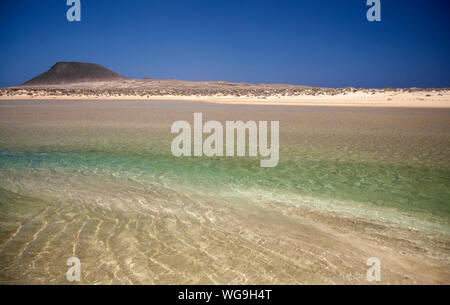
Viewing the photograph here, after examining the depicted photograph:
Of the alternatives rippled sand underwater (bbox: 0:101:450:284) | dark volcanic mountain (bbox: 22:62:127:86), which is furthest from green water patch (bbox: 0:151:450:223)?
dark volcanic mountain (bbox: 22:62:127:86)

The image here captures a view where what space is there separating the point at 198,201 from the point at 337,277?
7.74 ft

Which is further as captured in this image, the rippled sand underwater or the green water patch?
the green water patch

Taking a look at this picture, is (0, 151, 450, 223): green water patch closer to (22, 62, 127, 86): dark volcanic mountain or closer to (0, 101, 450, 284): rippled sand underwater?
(0, 101, 450, 284): rippled sand underwater

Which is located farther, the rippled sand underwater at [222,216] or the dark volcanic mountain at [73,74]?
the dark volcanic mountain at [73,74]

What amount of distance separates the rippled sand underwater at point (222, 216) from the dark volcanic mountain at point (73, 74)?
461ft

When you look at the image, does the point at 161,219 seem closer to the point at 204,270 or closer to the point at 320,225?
the point at 204,270

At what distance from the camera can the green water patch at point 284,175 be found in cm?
479

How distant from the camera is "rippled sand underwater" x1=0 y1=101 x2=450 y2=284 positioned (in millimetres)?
2816

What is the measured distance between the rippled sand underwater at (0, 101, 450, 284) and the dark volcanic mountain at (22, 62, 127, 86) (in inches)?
5530

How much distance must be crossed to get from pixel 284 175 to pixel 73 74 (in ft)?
502

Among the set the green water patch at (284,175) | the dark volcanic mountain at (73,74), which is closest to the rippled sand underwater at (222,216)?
the green water patch at (284,175)

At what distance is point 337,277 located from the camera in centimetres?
271

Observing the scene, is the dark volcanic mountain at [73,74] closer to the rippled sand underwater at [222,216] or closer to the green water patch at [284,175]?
the green water patch at [284,175]

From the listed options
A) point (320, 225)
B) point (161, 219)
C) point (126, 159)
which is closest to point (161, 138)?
point (126, 159)
